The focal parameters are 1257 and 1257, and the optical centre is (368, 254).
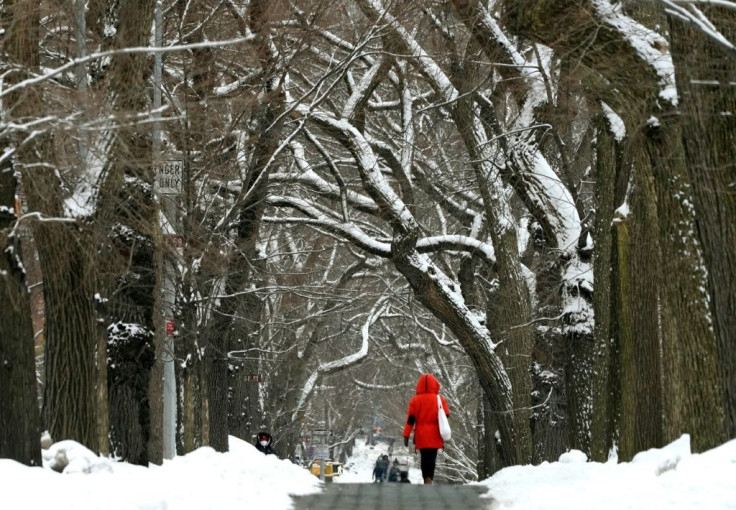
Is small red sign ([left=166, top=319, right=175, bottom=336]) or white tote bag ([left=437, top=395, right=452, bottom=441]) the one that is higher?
small red sign ([left=166, top=319, right=175, bottom=336])

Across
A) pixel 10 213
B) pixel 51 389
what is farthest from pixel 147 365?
pixel 10 213

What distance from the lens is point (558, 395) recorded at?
66.0 feet

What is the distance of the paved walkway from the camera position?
12.3 m

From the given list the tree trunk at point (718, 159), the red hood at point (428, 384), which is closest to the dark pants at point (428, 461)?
the red hood at point (428, 384)

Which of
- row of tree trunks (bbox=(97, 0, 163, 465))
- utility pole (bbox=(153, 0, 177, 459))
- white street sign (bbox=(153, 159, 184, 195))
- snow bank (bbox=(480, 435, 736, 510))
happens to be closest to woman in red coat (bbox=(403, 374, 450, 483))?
snow bank (bbox=(480, 435, 736, 510))

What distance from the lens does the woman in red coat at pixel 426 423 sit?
1703 centimetres

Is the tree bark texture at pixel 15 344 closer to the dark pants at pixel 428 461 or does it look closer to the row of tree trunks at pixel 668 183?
the row of tree trunks at pixel 668 183

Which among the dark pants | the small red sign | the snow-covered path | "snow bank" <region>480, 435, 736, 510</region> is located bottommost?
"snow bank" <region>480, 435, 736, 510</region>

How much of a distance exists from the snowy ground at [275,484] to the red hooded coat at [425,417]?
1236 millimetres

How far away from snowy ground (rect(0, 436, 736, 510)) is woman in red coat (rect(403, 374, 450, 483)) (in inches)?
49.0

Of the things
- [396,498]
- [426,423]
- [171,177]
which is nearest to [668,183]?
[396,498]

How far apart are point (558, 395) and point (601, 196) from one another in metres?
5.68

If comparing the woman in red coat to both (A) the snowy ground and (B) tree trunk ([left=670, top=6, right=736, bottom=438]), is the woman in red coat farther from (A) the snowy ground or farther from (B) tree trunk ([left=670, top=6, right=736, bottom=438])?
(B) tree trunk ([left=670, top=6, right=736, bottom=438])

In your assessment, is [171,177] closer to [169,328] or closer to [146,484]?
[169,328]
